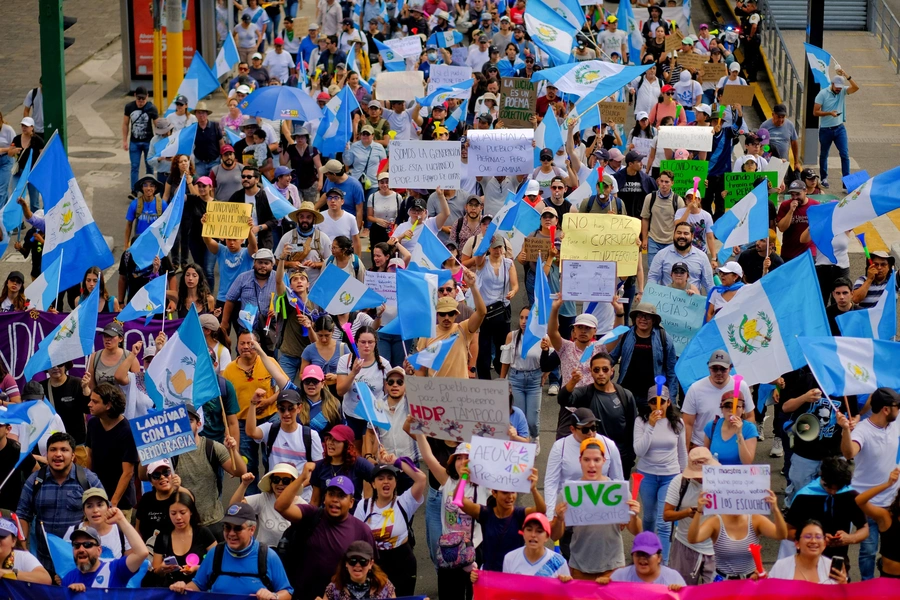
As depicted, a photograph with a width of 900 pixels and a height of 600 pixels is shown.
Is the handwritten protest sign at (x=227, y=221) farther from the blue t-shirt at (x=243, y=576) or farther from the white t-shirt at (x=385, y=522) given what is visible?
the blue t-shirt at (x=243, y=576)

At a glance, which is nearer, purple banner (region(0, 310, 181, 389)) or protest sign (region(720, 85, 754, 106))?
purple banner (region(0, 310, 181, 389))

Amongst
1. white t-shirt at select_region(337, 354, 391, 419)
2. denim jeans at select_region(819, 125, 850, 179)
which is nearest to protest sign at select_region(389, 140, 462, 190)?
white t-shirt at select_region(337, 354, 391, 419)

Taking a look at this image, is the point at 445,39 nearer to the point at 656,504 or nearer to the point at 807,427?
the point at 807,427

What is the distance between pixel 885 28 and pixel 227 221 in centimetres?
1812

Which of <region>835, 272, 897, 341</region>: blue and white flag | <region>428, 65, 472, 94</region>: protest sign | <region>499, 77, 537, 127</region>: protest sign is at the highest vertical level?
<region>835, 272, 897, 341</region>: blue and white flag

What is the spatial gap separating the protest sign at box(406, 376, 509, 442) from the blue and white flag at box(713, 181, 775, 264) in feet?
14.7

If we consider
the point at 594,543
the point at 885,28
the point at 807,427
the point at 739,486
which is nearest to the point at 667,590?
the point at 739,486

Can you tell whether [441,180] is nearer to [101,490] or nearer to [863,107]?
[101,490]

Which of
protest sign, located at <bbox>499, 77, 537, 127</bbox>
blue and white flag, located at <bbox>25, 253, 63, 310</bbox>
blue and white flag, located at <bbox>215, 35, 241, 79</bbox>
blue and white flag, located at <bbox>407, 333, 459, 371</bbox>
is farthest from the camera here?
blue and white flag, located at <bbox>215, 35, 241, 79</bbox>

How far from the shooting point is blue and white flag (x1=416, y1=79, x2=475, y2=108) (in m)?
18.6

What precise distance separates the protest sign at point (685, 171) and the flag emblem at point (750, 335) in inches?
195

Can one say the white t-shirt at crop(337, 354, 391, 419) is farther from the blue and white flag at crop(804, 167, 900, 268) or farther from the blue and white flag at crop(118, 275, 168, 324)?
the blue and white flag at crop(804, 167, 900, 268)

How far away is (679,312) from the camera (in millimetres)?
12141

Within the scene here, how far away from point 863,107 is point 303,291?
15.1m
